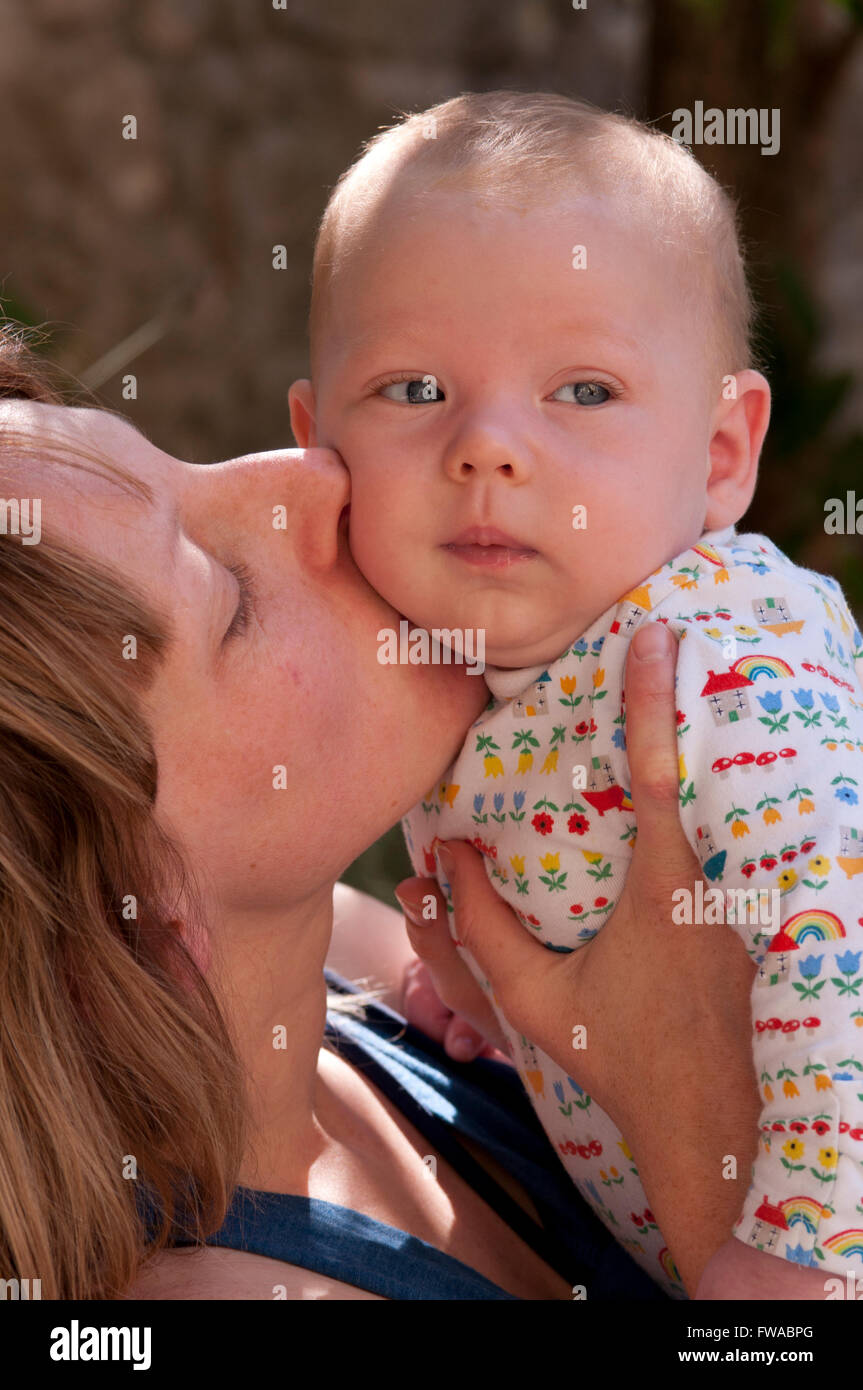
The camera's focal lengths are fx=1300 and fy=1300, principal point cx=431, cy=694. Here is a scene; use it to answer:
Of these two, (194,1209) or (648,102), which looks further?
(648,102)

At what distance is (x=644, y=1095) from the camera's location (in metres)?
1.48

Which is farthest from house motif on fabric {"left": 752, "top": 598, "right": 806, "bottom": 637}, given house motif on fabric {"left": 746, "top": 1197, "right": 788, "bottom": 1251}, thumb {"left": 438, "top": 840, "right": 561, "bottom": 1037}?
house motif on fabric {"left": 746, "top": 1197, "right": 788, "bottom": 1251}

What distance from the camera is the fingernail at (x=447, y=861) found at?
1.68 m

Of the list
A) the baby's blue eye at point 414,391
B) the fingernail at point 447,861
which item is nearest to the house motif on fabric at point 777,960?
the fingernail at point 447,861

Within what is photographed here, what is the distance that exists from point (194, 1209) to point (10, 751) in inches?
21.1

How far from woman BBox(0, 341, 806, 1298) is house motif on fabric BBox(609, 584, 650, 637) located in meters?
0.12

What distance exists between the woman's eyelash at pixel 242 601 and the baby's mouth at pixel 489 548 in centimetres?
24

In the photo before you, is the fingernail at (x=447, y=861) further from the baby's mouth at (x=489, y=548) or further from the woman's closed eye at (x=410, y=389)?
the woman's closed eye at (x=410, y=389)

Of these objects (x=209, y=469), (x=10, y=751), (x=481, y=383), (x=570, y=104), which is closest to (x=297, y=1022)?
(x=10, y=751)

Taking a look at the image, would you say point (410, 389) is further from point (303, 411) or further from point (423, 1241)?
point (423, 1241)

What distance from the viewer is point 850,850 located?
1265 millimetres

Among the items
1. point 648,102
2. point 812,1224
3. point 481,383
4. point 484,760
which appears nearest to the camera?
point 812,1224
